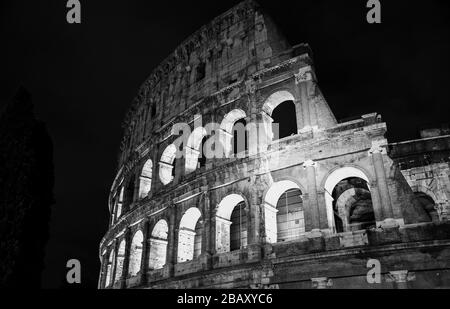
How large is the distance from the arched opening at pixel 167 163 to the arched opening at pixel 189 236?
2914 millimetres

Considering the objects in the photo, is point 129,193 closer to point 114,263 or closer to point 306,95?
point 114,263

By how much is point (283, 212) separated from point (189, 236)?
3.84 metres

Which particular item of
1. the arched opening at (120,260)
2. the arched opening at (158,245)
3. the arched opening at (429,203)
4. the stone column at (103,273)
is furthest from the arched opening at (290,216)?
the stone column at (103,273)

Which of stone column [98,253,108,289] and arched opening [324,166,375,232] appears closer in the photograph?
arched opening [324,166,375,232]

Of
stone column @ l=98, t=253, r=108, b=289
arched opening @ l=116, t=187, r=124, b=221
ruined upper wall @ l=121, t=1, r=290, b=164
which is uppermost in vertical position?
ruined upper wall @ l=121, t=1, r=290, b=164

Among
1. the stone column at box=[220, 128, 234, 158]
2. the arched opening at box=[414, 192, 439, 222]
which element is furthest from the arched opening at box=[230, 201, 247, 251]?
the arched opening at box=[414, 192, 439, 222]

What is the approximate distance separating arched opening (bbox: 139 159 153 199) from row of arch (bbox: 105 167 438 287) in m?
3.10

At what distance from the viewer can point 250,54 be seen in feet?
48.4

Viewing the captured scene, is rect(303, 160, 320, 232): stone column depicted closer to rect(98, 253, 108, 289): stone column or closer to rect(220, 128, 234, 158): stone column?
rect(220, 128, 234, 158): stone column

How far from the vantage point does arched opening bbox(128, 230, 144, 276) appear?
15.8 meters

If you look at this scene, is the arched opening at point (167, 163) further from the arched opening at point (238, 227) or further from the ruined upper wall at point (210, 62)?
the arched opening at point (238, 227)

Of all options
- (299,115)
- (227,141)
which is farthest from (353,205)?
(227,141)
